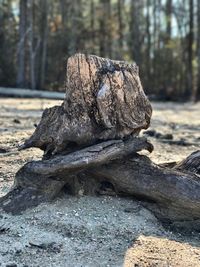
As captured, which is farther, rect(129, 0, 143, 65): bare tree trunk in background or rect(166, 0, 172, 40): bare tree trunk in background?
rect(166, 0, 172, 40): bare tree trunk in background

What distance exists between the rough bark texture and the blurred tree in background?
1905cm

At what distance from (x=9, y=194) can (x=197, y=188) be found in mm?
1644

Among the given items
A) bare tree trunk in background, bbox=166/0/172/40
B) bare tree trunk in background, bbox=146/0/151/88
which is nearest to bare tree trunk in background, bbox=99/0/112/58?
bare tree trunk in background, bbox=146/0/151/88

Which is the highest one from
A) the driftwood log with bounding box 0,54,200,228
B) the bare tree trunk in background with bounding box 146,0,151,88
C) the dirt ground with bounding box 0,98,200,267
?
the bare tree trunk in background with bounding box 146,0,151,88

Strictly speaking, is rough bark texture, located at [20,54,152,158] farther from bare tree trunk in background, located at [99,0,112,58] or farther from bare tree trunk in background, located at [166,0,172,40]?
bare tree trunk in background, located at [166,0,172,40]

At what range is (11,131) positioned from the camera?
8539mm

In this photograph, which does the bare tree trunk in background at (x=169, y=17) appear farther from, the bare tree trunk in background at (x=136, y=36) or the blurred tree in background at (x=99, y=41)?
the bare tree trunk in background at (x=136, y=36)

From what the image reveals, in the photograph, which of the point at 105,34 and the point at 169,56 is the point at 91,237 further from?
the point at 169,56

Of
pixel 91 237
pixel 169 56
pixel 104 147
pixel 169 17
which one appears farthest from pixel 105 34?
pixel 91 237

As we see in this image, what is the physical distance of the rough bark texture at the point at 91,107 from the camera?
4875 millimetres

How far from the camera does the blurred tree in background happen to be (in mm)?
25250

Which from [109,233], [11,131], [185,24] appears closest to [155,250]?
[109,233]

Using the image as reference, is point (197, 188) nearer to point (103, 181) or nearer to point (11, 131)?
point (103, 181)

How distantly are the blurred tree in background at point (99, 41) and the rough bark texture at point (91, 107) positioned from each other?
62.5ft
